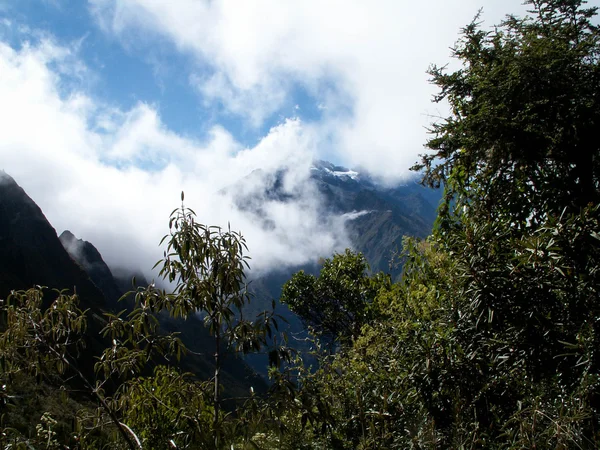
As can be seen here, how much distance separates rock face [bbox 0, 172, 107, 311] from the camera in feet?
295

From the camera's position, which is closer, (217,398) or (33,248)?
(217,398)

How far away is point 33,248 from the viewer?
97625mm

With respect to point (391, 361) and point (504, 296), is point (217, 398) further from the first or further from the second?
point (504, 296)

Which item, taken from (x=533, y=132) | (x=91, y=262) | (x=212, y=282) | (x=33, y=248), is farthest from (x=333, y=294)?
(x=91, y=262)

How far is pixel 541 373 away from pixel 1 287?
72761mm

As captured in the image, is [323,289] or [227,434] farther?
[323,289]

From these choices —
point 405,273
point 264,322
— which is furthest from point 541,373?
point 405,273

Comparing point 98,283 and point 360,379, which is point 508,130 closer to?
point 360,379

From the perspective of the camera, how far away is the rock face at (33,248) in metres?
89.9

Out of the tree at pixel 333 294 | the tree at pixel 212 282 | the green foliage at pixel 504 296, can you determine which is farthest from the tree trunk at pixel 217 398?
the tree at pixel 333 294

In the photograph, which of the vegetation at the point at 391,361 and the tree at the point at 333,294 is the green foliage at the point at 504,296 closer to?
the vegetation at the point at 391,361

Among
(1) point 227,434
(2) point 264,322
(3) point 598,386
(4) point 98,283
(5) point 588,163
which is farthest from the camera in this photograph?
(4) point 98,283

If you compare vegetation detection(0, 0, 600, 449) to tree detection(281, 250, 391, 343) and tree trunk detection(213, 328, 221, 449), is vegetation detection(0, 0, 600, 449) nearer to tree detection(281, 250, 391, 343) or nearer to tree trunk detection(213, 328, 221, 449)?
tree trunk detection(213, 328, 221, 449)

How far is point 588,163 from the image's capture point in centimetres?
585
